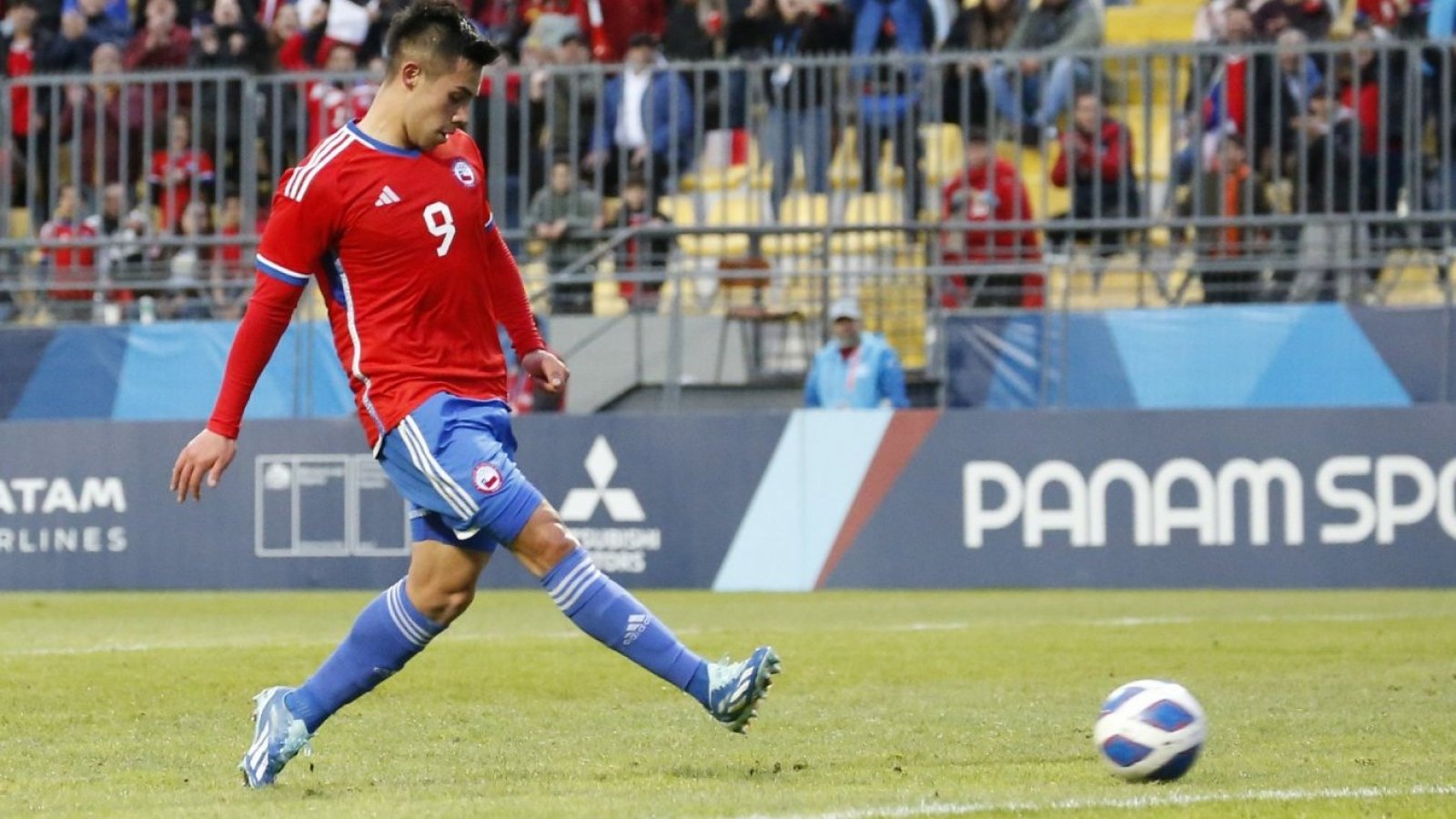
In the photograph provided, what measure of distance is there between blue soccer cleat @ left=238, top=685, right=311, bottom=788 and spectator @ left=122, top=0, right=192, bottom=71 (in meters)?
15.9

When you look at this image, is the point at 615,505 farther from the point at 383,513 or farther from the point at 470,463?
the point at 470,463

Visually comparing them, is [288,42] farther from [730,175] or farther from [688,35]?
[730,175]

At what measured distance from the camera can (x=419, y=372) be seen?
6875mm

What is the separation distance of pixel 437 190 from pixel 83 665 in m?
5.14

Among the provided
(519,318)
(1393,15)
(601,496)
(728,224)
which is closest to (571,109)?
(728,224)

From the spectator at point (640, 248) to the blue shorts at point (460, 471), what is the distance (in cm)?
1170

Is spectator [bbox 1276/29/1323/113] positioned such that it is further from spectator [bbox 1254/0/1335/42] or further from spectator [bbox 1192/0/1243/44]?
spectator [bbox 1192/0/1243/44]

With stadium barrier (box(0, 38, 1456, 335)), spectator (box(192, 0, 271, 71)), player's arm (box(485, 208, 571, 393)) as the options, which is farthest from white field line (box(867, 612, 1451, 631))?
spectator (box(192, 0, 271, 71))

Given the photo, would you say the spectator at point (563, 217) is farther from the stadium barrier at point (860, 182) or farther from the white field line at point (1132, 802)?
the white field line at point (1132, 802)

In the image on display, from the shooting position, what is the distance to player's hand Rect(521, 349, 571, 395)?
7.55m

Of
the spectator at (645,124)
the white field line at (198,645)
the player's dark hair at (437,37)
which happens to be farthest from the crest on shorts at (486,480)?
the spectator at (645,124)

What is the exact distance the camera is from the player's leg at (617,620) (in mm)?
6848

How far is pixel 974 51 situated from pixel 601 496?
15.8ft

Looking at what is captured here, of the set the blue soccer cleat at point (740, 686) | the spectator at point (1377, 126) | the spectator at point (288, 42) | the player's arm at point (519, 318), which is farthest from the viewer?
the spectator at point (288, 42)
